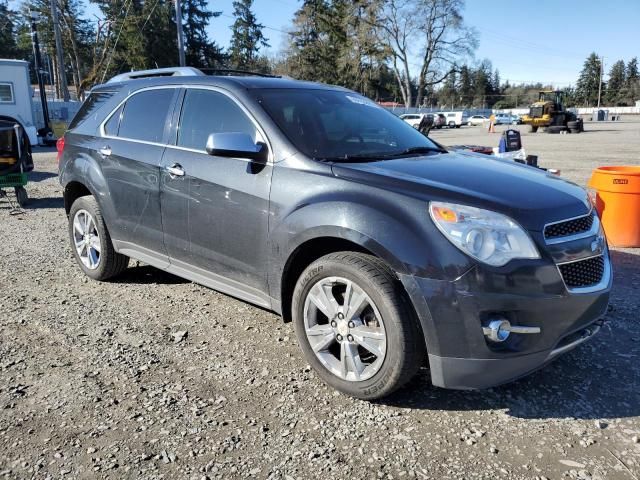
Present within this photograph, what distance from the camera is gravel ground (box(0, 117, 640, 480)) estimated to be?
251 cm

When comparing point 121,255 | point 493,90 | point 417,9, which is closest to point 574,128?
point 417,9

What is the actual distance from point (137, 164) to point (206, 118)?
78cm

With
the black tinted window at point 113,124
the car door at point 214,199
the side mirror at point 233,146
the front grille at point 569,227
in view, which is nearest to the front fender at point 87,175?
the black tinted window at point 113,124

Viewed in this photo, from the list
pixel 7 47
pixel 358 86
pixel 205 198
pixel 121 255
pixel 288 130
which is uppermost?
pixel 7 47

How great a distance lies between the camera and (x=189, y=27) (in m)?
56.7

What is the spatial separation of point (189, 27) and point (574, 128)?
40.1 metres

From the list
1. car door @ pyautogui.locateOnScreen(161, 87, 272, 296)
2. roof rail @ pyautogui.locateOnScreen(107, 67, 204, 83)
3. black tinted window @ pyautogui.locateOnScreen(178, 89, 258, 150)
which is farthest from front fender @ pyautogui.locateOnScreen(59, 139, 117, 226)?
black tinted window @ pyautogui.locateOnScreen(178, 89, 258, 150)

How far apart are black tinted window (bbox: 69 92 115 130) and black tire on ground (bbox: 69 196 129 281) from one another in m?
0.78

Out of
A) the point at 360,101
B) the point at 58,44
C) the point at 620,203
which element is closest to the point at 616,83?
the point at 58,44

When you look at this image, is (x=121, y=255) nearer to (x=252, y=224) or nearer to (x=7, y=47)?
(x=252, y=224)

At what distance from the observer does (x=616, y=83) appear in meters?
119

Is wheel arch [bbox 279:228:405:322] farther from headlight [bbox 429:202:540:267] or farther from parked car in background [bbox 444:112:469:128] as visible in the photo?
parked car in background [bbox 444:112:469:128]

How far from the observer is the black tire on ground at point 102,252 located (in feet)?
15.9

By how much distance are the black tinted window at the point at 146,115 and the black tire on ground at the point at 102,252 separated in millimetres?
774
